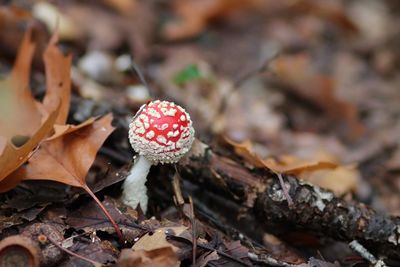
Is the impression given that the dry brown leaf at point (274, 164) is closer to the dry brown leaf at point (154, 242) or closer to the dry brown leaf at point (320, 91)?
the dry brown leaf at point (154, 242)

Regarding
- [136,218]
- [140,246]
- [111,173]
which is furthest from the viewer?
[111,173]

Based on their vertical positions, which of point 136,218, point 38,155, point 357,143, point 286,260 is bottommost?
point 357,143

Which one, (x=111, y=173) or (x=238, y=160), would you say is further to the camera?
(x=238, y=160)

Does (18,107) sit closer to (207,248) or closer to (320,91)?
(207,248)

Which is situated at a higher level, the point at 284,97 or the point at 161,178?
the point at 161,178

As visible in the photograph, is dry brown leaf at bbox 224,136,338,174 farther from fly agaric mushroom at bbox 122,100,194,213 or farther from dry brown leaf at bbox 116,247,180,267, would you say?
dry brown leaf at bbox 116,247,180,267

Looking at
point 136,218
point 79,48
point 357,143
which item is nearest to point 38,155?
point 136,218

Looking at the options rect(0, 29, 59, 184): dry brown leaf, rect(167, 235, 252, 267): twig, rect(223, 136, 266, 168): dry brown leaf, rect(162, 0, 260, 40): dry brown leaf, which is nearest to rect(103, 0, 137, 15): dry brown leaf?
rect(162, 0, 260, 40): dry brown leaf

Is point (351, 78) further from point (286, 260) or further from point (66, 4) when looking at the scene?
point (286, 260)
